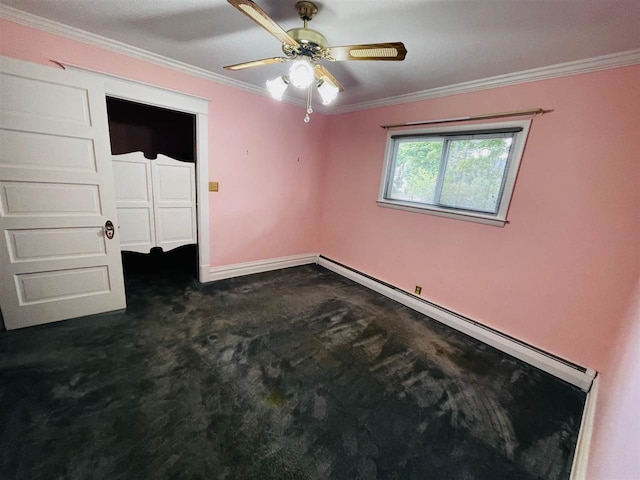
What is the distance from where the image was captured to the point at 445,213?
271 cm

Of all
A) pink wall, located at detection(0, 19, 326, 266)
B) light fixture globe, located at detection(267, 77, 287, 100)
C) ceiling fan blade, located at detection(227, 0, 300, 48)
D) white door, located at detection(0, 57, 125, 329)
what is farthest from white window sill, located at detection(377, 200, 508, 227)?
white door, located at detection(0, 57, 125, 329)

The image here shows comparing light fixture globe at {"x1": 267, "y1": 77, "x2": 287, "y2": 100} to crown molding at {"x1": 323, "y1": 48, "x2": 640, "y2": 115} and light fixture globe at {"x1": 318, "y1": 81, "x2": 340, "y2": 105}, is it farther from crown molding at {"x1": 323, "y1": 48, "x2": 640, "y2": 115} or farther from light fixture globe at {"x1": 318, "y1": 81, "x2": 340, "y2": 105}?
crown molding at {"x1": 323, "y1": 48, "x2": 640, "y2": 115}

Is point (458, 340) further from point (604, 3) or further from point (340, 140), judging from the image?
point (340, 140)

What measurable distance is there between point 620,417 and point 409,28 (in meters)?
2.36

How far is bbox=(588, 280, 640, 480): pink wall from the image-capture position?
0.85 meters

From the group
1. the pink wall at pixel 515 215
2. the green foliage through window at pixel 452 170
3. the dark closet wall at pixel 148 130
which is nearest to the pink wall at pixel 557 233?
the pink wall at pixel 515 215

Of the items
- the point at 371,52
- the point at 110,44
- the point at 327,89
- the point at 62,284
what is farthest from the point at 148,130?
the point at 371,52

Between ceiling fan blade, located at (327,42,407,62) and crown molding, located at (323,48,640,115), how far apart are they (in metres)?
1.53

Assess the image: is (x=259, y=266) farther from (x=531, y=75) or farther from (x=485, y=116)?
(x=531, y=75)

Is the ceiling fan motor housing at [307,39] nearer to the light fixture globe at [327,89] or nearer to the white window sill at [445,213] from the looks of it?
the light fixture globe at [327,89]

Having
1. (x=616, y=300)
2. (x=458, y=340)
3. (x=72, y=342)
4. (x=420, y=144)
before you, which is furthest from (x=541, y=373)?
(x=72, y=342)

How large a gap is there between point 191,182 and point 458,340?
3462 millimetres

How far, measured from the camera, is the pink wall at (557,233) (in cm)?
182

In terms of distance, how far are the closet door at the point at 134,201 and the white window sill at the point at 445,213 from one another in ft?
9.23
